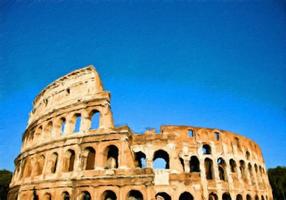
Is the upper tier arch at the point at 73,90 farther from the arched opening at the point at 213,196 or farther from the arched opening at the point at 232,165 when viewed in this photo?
the arched opening at the point at 232,165

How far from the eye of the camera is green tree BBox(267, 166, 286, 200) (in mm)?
35094

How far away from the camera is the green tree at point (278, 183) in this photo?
115 feet

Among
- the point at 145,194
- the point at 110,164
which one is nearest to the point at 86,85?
the point at 110,164

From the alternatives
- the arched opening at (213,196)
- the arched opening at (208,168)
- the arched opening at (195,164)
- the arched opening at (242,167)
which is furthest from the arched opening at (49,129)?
the arched opening at (242,167)

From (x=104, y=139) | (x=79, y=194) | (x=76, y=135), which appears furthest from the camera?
(x=76, y=135)

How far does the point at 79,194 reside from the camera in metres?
14.8

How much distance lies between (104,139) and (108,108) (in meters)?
2.50

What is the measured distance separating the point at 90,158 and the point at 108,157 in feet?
4.47

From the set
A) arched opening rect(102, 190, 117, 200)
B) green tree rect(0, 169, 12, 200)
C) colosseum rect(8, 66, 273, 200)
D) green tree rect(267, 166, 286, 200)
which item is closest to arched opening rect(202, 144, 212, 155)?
colosseum rect(8, 66, 273, 200)

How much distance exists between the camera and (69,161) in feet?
56.0

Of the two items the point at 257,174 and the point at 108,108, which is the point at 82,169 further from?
the point at 257,174

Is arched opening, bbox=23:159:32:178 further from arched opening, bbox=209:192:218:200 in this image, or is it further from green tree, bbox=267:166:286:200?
green tree, bbox=267:166:286:200

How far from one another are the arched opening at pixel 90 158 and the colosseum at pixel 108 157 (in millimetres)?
29

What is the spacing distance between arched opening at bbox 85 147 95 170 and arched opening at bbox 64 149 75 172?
1.62 m
